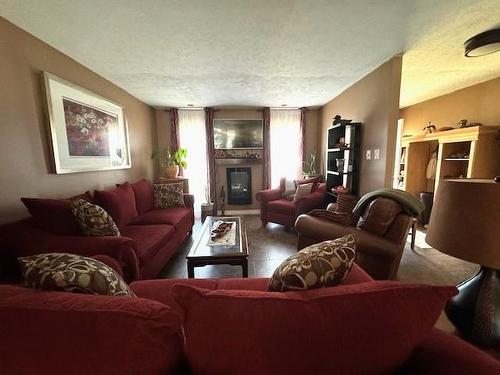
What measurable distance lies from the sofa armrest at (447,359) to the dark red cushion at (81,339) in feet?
2.32

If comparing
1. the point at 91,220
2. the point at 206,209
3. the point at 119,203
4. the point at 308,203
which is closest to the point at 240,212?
the point at 206,209

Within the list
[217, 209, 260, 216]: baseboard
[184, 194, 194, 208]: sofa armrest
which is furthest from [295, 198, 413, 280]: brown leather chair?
[217, 209, 260, 216]: baseboard

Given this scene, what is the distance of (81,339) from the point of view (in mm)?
469

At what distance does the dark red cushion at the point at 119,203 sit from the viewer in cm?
216

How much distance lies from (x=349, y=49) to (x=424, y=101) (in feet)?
10.5

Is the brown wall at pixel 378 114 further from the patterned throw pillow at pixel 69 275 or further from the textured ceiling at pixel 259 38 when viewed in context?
the patterned throw pillow at pixel 69 275

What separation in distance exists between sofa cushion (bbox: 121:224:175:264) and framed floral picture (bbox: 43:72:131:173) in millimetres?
904

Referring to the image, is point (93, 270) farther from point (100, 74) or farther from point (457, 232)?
point (100, 74)

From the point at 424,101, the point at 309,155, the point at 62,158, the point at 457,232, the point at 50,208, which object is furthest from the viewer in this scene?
the point at 309,155

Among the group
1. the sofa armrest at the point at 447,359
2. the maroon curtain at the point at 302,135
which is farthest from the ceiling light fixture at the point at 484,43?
the maroon curtain at the point at 302,135

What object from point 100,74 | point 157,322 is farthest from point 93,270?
point 100,74

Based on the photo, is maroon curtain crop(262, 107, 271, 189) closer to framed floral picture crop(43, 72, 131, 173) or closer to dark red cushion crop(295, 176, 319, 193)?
dark red cushion crop(295, 176, 319, 193)

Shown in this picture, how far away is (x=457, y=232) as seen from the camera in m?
0.84

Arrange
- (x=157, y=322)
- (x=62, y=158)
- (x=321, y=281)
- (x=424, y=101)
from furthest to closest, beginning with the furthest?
(x=424, y=101) < (x=62, y=158) < (x=321, y=281) < (x=157, y=322)
